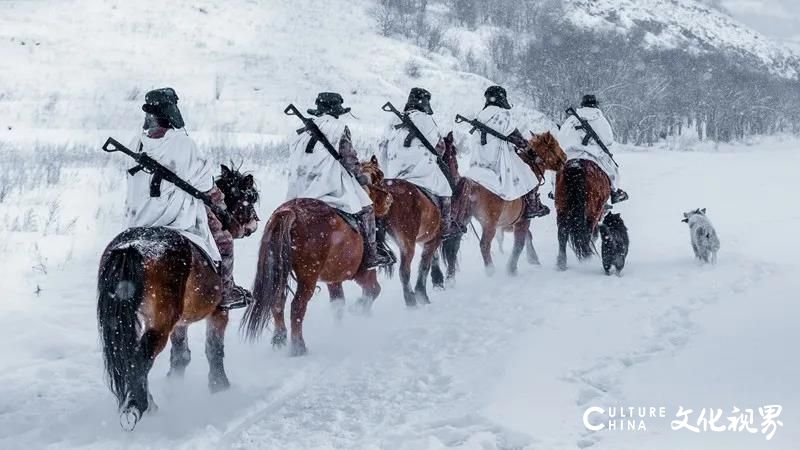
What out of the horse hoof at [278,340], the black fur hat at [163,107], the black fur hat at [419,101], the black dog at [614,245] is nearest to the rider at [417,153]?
the black fur hat at [419,101]

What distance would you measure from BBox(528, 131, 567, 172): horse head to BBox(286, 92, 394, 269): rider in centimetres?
358

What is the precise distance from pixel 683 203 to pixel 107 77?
23.1 m

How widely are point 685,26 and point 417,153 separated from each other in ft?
390

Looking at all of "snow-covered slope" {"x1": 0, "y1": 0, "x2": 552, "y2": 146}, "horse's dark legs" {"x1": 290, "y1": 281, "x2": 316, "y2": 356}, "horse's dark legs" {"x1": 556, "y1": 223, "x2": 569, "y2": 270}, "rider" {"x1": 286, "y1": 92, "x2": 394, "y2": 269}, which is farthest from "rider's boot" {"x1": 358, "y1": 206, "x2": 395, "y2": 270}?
"snow-covered slope" {"x1": 0, "y1": 0, "x2": 552, "y2": 146}

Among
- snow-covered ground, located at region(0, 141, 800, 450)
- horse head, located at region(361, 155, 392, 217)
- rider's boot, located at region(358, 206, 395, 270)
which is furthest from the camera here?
horse head, located at region(361, 155, 392, 217)

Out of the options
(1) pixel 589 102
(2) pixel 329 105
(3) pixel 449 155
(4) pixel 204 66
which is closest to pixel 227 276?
(2) pixel 329 105

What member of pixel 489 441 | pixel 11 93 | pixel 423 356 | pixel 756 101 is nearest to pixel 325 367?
pixel 423 356

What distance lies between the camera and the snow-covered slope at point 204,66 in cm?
2447

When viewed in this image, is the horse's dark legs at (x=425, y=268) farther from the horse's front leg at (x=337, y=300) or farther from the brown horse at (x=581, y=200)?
the brown horse at (x=581, y=200)

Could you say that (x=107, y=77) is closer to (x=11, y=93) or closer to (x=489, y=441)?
(x=11, y=93)

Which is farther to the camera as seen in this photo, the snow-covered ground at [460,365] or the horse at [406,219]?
the horse at [406,219]

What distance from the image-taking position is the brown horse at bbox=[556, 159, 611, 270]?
8.88 m

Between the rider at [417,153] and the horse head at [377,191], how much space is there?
2.22 ft

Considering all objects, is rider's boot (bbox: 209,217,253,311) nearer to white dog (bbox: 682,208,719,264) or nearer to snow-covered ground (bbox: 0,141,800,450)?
snow-covered ground (bbox: 0,141,800,450)
